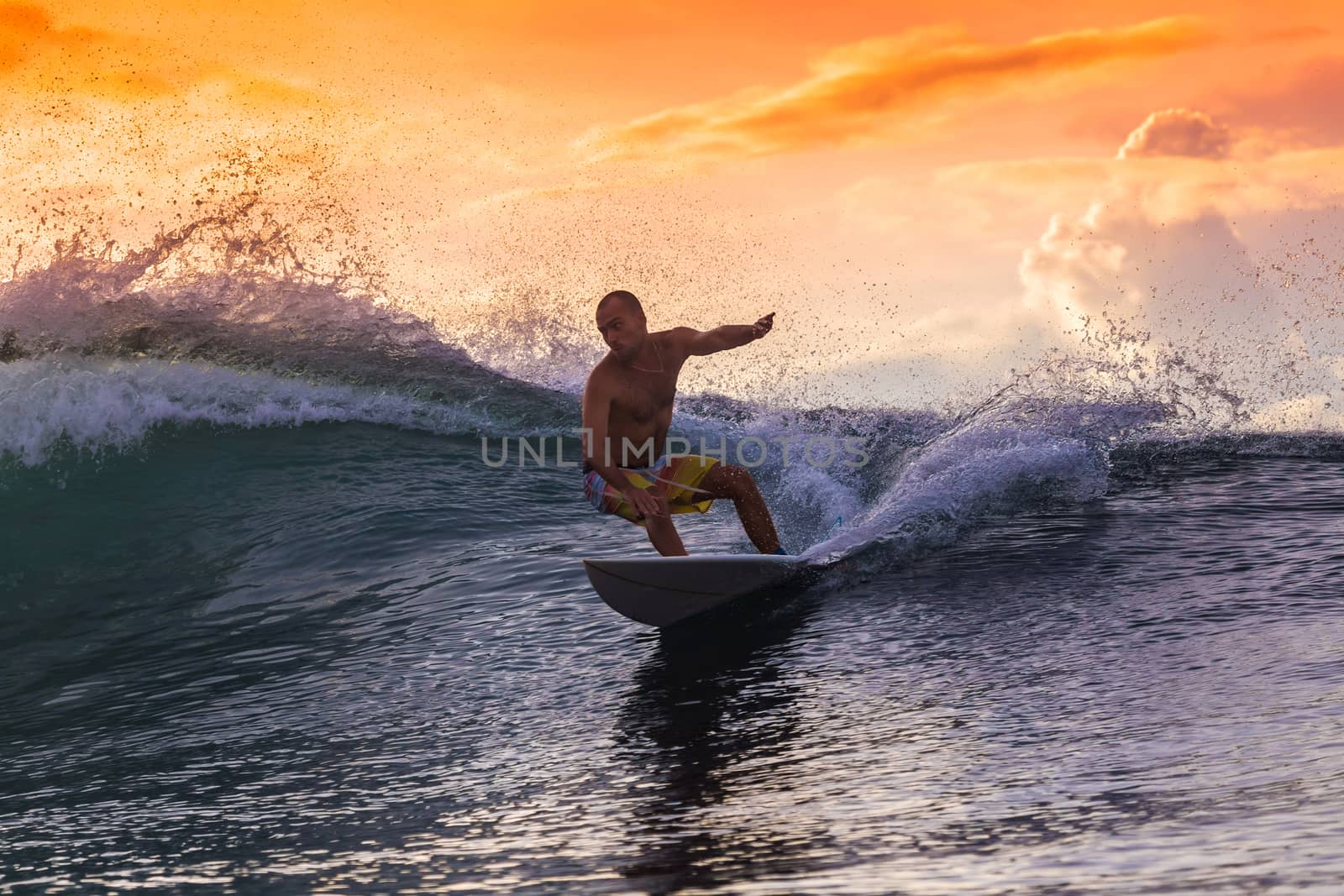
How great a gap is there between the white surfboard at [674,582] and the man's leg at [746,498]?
17 cm

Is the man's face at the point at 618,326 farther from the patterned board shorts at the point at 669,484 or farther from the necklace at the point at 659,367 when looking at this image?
the patterned board shorts at the point at 669,484

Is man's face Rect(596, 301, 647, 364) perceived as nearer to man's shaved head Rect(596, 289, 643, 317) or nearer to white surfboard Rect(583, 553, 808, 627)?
man's shaved head Rect(596, 289, 643, 317)

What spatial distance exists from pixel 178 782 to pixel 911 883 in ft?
9.05

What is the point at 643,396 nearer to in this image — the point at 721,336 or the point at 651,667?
the point at 721,336

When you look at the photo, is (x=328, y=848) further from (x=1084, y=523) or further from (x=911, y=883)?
(x=1084, y=523)

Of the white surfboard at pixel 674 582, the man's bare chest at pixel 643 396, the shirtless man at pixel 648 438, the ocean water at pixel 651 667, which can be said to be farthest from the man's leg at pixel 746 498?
the man's bare chest at pixel 643 396

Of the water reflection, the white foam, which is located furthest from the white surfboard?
the white foam

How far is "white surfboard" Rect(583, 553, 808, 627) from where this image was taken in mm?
5461

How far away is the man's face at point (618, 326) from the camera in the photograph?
5.65 metres

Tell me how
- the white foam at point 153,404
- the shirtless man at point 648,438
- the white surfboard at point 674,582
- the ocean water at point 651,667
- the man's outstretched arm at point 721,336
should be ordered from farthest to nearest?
the white foam at point 153,404, the man's outstretched arm at point 721,336, the shirtless man at point 648,438, the white surfboard at point 674,582, the ocean water at point 651,667

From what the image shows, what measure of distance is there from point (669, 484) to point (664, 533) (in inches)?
11.6

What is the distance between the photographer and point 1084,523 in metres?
7.05

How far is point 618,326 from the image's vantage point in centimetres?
565

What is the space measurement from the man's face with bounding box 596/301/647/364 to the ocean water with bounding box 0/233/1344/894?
1335mm
